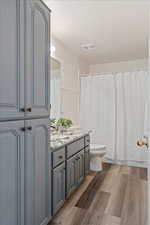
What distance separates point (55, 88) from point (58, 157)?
4.59ft

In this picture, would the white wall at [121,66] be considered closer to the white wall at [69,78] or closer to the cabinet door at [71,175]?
the white wall at [69,78]

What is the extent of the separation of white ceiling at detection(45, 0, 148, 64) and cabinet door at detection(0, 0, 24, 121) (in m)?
1.04

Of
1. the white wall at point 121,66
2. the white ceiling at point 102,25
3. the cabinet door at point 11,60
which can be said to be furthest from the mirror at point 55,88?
the white wall at point 121,66

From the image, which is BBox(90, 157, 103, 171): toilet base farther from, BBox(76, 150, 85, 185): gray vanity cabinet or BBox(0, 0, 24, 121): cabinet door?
BBox(0, 0, 24, 121): cabinet door

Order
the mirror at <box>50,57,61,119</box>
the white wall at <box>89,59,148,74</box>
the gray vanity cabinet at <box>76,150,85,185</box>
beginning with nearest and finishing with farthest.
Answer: the gray vanity cabinet at <box>76,150,85,185</box> → the mirror at <box>50,57,61,119</box> → the white wall at <box>89,59,148,74</box>

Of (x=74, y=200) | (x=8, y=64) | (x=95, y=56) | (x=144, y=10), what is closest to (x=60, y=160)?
(x=74, y=200)

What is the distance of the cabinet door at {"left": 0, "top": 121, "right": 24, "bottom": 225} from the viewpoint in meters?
1.08

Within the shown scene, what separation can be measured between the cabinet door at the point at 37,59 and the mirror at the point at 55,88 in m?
1.20

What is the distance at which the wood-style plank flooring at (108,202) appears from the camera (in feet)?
5.91

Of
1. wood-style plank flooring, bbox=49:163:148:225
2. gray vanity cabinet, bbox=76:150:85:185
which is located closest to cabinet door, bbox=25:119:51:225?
wood-style plank flooring, bbox=49:163:148:225

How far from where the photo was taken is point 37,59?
1432mm

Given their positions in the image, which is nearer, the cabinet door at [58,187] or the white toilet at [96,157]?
the cabinet door at [58,187]

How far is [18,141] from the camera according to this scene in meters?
1.22

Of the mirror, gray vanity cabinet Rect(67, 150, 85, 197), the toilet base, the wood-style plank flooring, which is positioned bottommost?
the wood-style plank flooring
